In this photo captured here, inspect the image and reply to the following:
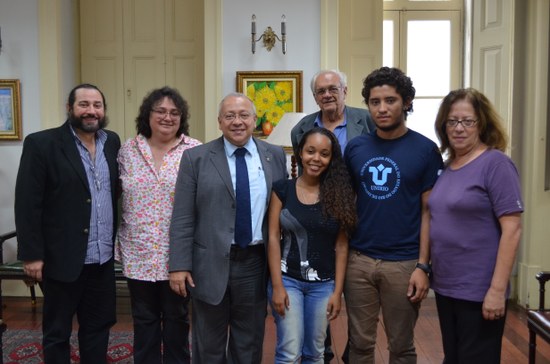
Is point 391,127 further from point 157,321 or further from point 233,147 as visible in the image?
point 157,321

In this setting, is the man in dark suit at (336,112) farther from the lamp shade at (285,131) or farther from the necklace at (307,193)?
the lamp shade at (285,131)

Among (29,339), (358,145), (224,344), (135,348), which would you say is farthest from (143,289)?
(29,339)

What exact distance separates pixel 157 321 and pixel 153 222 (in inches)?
19.7

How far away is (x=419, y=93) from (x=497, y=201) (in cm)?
340

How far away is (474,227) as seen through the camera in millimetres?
1902

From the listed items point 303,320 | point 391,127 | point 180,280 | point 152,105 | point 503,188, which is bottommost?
point 303,320

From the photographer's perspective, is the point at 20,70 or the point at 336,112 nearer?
the point at 336,112

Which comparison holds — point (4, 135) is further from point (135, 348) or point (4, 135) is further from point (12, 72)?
point (135, 348)

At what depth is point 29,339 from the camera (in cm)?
347

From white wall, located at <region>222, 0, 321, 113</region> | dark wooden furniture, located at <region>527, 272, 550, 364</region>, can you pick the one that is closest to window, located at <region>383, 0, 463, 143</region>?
white wall, located at <region>222, 0, 321, 113</region>

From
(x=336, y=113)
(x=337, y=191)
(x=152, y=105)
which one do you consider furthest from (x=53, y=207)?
(x=336, y=113)

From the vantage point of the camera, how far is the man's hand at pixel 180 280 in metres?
2.23

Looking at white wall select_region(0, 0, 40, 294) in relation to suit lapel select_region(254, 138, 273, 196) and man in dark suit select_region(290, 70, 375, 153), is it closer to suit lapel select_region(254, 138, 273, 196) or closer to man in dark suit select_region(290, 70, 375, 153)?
man in dark suit select_region(290, 70, 375, 153)

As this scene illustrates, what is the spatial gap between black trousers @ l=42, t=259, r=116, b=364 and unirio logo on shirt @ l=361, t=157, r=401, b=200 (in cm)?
131
